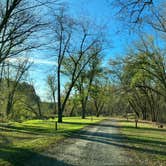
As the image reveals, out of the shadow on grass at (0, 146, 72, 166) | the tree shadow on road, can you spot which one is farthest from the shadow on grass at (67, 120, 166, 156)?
the shadow on grass at (0, 146, 72, 166)

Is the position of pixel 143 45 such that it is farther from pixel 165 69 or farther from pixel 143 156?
pixel 143 156

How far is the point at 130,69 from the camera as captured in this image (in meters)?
47.7

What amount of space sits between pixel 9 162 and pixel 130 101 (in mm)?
71068

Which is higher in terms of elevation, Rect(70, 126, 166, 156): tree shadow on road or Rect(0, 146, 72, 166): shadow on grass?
Rect(0, 146, 72, 166): shadow on grass

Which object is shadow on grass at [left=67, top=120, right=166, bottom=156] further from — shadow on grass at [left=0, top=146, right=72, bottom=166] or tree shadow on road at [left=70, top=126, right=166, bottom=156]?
shadow on grass at [left=0, top=146, right=72, bottom=166]

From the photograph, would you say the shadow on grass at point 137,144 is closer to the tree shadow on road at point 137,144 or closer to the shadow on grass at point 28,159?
the tree shadow on road at point 137,144

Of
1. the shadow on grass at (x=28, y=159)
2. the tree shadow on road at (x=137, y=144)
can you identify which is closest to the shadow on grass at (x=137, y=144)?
the tree shadow on road at (x=137, y=144)

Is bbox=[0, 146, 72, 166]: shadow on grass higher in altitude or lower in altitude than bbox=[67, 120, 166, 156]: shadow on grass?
higher

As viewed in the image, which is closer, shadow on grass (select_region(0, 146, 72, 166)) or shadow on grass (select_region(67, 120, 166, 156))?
shadow on grass (select_region(0, 146, 72, 166))

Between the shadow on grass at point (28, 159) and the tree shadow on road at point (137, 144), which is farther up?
the shadow on grass at point (28, 159)

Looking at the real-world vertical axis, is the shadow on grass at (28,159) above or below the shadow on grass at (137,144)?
above

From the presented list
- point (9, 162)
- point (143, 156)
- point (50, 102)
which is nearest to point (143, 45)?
point (143, 156)

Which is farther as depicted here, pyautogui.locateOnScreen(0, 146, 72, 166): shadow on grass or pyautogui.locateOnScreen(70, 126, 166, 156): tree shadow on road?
pyautogui.locateOnScreen(70, 126, 166, 156): tree shadow on road

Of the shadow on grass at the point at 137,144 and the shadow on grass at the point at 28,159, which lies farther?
the shadow on grass at the point at 137,144
